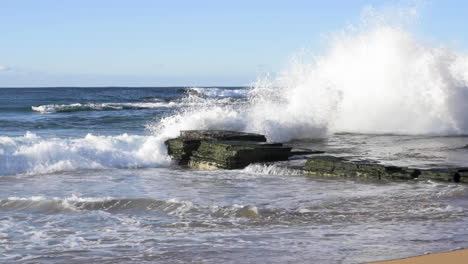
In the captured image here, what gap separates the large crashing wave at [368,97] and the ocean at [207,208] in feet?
8.89

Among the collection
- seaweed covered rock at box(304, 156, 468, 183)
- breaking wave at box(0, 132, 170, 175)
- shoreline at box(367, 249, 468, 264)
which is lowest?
breaking wave at box(0, 132, 170, 175)

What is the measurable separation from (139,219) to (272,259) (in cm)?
253

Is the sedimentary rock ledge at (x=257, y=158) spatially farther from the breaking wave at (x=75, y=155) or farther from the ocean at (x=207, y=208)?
the breaking wave at (x=75, y=155)

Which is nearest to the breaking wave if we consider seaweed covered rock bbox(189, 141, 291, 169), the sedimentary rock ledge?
the sedimentary rock ledge

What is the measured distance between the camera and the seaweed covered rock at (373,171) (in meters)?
10.0

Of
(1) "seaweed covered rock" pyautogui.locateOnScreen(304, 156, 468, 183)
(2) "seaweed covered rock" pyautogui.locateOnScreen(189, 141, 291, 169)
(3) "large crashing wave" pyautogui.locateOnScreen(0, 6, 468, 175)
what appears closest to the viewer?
(1) "seaweed covered rock" pyautogui.locateOnScreen(304, 156, 468, 183)

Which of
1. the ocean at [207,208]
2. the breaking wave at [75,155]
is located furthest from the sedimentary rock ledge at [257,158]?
the breaking wave at [75,155]

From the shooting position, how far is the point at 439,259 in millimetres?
5473

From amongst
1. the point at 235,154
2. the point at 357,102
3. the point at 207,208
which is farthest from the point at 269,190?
the point at 357,102

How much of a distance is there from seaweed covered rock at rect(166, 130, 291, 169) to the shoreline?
6906 millimetres

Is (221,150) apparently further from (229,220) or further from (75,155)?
(229,220)

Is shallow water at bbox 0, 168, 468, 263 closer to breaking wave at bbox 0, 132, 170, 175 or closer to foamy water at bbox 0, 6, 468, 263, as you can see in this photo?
foamy water at bbox 0, 6, 468, 263

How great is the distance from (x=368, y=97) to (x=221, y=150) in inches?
416

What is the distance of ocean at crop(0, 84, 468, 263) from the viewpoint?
20.1 ft
